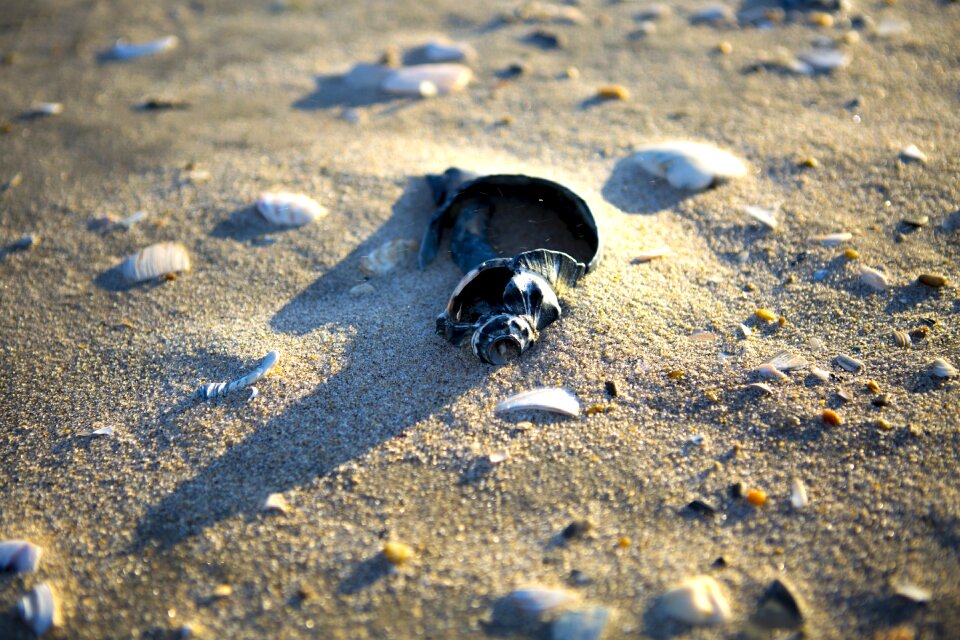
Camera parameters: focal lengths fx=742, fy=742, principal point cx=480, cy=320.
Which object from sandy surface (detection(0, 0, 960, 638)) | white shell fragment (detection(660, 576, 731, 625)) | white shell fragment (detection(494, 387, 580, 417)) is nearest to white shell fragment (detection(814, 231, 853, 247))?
sandy surface (detection(0, 0, 960, 638))

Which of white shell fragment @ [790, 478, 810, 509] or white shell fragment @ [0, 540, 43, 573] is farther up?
white shell fragment @ [790, 478, 810, 509]

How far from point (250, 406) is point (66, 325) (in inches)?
36.0

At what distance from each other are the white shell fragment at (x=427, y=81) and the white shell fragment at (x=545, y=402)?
2.08 meters

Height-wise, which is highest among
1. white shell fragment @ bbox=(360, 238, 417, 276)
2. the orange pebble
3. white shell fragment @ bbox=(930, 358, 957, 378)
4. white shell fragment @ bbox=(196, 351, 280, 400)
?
white shell fragment @ bbox=(360, 238, 417, 276)

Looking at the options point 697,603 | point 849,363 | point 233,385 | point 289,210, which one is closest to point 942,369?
point 849,363

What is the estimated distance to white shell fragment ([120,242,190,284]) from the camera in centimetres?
283

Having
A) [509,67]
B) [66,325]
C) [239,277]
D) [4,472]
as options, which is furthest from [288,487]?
[509,67]

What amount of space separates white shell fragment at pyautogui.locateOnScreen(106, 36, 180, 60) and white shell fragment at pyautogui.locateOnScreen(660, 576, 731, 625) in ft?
13.2

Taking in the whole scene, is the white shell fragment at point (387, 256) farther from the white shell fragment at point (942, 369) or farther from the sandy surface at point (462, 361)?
the white shell fragment at point (942, 369)

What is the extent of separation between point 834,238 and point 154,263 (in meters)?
2.58

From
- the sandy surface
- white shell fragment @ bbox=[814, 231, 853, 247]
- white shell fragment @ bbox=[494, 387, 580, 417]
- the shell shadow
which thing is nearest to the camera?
the sandy surface

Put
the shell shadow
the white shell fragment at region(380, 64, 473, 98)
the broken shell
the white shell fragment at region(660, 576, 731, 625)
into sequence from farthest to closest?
the white shell fragment at region(380, 64, 473, 98) → the shell shadow → the broken shell → the white shell fragment at region(660, 576, 731, 625)

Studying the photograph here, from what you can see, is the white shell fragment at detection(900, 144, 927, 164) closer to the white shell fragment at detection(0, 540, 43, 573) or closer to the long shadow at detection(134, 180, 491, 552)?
the long shadow at detection(134, 180, 491, 552)

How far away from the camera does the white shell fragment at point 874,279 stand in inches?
101
